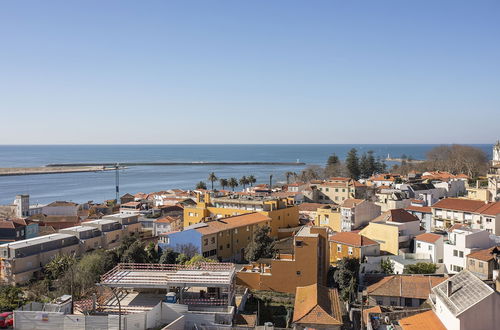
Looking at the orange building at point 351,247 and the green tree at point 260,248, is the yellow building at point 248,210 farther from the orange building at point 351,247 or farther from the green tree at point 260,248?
the orange building at point 351,247

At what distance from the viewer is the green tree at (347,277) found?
19.3 m

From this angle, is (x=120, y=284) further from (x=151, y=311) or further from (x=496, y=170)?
(x=496, y=170)

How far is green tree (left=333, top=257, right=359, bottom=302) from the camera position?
63.4ft

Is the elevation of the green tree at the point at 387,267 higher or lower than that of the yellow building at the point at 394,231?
lower

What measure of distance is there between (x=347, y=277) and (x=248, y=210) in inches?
555

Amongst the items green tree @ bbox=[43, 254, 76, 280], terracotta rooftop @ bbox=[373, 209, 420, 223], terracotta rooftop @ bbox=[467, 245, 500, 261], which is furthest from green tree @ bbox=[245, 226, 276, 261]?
terracotta rooftop @ bbox=[467, 245, 500, 261]

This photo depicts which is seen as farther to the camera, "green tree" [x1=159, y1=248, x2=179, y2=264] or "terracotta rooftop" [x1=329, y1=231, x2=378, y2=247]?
"terracotta rooftop" [x1=329, y1=231, x2=378, y2=247]

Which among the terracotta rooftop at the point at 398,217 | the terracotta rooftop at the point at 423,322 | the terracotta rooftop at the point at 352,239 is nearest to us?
the terracotta rooftop at the point at 423,322

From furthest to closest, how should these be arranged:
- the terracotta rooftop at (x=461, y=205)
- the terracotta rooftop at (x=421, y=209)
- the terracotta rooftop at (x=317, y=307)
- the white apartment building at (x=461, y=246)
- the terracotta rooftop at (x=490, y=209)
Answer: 1. the terracotta rooftop at (x=421, y=209)
2. the terracotta rooftop at (x=461, y=205)
3. the terracotta rooftop at (x=490, y=209)
4. the white apartment building at (x=461, y=246)
5. the terracotta rooftop at (x=317, y=307)

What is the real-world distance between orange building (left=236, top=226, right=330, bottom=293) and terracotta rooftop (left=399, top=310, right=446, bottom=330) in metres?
6.98

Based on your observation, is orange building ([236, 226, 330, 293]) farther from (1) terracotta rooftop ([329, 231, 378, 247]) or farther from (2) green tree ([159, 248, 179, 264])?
(2) green tree ([159, 248, 179, 264])

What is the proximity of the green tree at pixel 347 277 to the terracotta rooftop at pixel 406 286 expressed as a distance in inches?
29.7

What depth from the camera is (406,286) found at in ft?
61.5

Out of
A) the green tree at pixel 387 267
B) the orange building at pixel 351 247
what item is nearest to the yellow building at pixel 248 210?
the orange building at pixel 351 247
